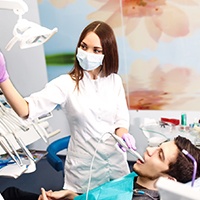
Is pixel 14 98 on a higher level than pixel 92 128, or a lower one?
higher

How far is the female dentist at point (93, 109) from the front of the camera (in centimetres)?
156

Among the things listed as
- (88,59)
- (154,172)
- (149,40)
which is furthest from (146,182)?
(149,40)

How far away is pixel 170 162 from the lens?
133 cm

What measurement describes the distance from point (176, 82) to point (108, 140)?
128cm

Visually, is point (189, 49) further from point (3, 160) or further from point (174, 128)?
point (3, 160)

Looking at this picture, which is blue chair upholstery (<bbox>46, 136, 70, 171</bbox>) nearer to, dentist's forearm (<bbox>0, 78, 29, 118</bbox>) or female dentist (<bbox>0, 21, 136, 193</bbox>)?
female dentist (<bbox>0, 21, 136, 193</bbox>)

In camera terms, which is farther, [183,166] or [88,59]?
[88,59]

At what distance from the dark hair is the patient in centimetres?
51

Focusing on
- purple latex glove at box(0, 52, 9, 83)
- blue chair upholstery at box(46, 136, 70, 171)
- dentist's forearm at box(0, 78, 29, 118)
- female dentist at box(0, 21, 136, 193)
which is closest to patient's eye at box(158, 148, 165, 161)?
female dentist at box(0, 21, 136, 193)

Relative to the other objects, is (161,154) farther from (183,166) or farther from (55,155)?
(55,155)

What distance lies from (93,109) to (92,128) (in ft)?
0.34

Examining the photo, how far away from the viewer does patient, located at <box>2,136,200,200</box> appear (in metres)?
1.31

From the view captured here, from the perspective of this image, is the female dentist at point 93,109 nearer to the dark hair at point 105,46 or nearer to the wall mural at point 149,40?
the dark hair at point 105,46

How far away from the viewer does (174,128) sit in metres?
2.21
